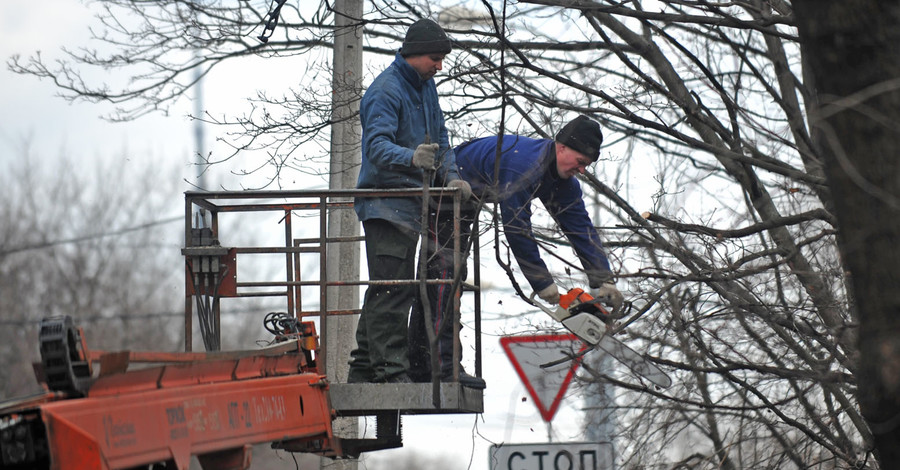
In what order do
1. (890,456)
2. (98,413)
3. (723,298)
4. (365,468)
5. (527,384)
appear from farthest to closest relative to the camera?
(365,468) → (527,384) → (723,298) → (98,413) → (890,456)

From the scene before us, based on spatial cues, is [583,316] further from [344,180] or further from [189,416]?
[344,180]

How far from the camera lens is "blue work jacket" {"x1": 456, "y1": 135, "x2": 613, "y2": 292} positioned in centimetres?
625

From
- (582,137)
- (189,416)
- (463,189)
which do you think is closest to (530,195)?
(582,137)

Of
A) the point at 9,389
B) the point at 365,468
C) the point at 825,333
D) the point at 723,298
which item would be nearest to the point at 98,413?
the point at 723,298

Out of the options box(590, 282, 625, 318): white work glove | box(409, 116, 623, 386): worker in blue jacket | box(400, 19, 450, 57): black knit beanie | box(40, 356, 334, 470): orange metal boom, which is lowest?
box(40, 356, 334, 470): orange metal boom

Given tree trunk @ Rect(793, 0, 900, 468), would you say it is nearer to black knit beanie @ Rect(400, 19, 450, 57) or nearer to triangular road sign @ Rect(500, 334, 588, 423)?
black knit beanie @ Rect(400, 19, 450, 57)

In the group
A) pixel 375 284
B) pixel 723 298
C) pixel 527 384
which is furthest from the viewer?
pixel 527 384

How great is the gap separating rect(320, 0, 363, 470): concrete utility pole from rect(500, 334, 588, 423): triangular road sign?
7.70ft

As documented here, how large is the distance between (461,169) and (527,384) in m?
1.40

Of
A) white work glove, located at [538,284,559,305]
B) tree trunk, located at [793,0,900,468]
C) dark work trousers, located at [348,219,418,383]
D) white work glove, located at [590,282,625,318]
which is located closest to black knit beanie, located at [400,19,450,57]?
dark work trousers, located at [348,219,418,383]

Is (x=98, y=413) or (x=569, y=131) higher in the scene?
(x=569, y=131)

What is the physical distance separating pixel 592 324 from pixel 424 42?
1829 millimetres

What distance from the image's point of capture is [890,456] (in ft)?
10.2

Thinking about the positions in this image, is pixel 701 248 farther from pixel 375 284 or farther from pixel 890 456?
pixel 890 456
